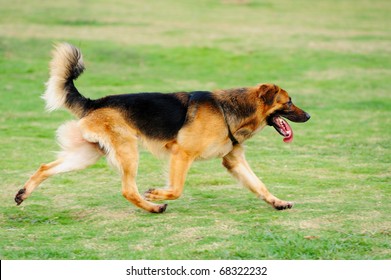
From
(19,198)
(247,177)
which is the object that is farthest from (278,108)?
(19,198)

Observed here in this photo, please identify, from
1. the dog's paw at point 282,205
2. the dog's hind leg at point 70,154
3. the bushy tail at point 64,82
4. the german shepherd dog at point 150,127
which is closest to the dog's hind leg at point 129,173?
the german shepherd dog at point 150,127

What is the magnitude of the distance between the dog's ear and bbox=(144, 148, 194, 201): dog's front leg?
3.48ft

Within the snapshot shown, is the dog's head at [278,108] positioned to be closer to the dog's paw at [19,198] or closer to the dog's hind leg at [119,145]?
the dog's hind leg at [119,145]

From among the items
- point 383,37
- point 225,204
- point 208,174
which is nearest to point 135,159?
point 225,204

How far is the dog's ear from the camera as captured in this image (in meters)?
8.74

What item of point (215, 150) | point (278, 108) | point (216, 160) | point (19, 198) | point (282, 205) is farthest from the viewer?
point (216, 160)

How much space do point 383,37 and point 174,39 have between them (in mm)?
7315

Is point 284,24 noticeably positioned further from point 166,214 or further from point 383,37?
point 166,214

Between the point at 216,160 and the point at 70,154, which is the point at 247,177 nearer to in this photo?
the point at 70,154

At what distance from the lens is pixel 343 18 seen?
→ 1302 inches

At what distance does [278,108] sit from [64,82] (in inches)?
95.1

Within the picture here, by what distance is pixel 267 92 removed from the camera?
8.75 metres

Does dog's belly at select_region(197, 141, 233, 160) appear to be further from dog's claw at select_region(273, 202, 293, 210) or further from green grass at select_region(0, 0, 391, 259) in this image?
dog's claw at select_region(273, 202, 293, 210)

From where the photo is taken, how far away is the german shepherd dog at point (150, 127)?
842 centimetres
